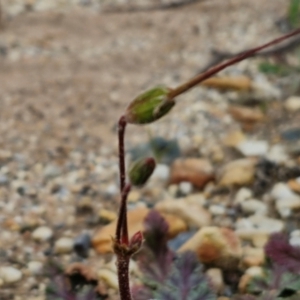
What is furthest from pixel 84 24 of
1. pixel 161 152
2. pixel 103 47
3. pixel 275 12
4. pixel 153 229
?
pixel 153 229

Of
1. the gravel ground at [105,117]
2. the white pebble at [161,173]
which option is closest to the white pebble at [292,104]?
the gravel ground at [105,117]

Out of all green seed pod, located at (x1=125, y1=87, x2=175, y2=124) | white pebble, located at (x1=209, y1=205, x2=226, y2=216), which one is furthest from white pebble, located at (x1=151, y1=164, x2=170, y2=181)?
green seed pod, located at (x1=125, y1=87, x2=175, y2=124)

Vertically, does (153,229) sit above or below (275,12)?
below

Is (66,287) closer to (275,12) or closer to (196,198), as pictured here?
(196,198)

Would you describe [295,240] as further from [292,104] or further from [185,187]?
[292,104]

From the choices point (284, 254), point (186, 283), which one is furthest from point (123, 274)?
point (284, 254)
